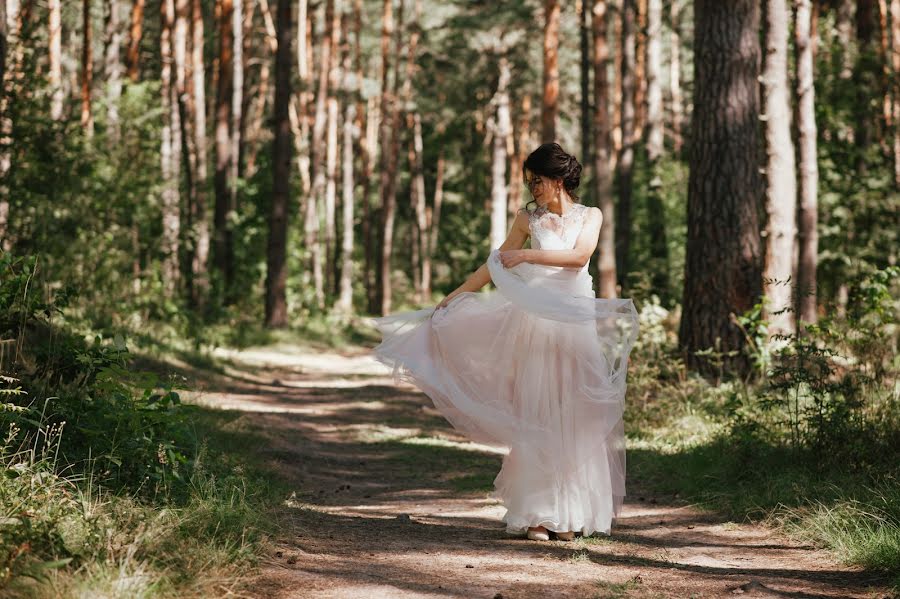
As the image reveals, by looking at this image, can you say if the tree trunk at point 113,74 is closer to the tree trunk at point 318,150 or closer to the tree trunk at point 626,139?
the tree trunk at point 318,150

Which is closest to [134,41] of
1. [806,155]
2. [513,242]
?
[806,155]

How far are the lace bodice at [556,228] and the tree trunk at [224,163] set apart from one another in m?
17.3

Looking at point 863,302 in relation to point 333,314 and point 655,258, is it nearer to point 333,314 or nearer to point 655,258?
point 655,258

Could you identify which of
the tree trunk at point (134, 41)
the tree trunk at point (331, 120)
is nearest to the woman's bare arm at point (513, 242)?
the tree trunk at point (134, 41)

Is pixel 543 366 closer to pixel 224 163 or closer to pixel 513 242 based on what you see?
pixel 513 242

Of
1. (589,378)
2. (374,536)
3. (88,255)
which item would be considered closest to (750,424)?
(589,378)

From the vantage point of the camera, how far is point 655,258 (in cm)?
2283

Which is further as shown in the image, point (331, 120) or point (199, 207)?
point (331, 120)

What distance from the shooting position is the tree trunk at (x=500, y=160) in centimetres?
3052

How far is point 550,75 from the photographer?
1014 inches

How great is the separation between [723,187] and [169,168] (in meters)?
15.0

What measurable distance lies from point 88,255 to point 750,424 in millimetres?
10071

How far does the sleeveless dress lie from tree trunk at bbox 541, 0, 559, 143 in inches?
767

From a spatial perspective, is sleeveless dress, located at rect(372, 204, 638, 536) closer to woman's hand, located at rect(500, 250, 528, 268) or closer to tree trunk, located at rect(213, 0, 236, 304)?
woman's hand, located at rect(500, 250, 528, 268)
